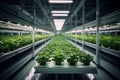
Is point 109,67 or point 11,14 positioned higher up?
point 11,14

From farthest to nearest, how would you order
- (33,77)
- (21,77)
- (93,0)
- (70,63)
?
(93,0), (33,77), (70,63), (21,77)

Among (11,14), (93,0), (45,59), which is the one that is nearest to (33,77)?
(45,59)

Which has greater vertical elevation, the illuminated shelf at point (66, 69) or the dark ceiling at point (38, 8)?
the dark ceiling at point (38, 8)

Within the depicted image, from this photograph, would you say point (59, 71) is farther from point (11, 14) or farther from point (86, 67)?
point (11, 14)

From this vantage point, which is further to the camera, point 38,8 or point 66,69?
point 38,8

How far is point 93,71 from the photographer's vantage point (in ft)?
8.34

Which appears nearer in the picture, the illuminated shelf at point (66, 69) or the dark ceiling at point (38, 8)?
the dark ceiling at point (38, 8)

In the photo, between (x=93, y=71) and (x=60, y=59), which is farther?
(x=60, y=59)

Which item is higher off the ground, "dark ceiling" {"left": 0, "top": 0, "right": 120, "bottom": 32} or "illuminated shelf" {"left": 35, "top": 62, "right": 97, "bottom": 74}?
"dark ceiling" {"left": 0, "top": 0, "right": 120, "bottom": 32}

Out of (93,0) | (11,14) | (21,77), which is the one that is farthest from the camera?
(93,0)

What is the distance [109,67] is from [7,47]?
5.31 ft

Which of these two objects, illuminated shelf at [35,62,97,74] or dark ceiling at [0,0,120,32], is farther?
illuminated shelf at [35,62,97,74]

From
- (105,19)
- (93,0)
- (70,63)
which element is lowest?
(70,63)

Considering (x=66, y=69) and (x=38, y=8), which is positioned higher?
(x=38, y=8)
